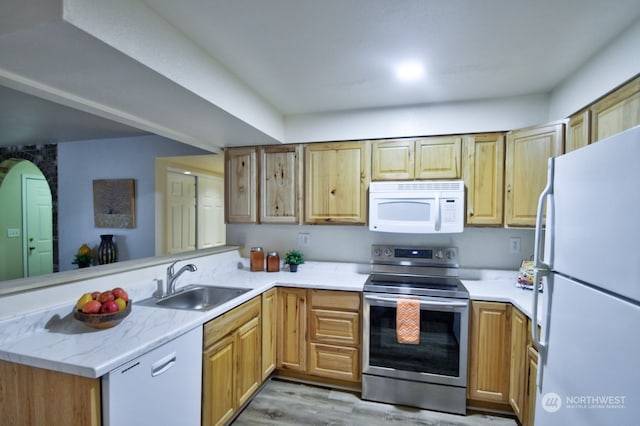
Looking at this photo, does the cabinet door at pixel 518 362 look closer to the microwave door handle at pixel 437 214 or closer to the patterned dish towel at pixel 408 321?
the patterned dish towel at pixel 408 321

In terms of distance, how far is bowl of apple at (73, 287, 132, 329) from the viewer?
1.35 meters

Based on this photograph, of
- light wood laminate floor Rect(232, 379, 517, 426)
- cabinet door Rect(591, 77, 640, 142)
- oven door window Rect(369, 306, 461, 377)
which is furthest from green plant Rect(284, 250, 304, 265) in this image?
cabinet door Rect(591, 77, 640, 142)

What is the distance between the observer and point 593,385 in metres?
0.92

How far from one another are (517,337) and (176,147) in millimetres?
3765

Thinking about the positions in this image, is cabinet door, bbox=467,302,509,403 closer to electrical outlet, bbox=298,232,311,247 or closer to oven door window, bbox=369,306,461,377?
oven door window, bbox=369,306,461,377

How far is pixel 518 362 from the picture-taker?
1929 mm

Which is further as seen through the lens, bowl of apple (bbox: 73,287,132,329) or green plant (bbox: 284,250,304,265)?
green plant (bbox: 284,250,304,265)

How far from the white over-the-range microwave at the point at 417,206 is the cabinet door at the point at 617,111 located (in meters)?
0.85

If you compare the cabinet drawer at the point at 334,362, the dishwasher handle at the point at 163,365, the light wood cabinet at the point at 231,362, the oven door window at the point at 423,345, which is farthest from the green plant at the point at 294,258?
the dishwasher handle at the point at 163,365

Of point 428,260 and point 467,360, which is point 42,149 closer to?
point 428,260

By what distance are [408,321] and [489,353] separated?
1.97ft

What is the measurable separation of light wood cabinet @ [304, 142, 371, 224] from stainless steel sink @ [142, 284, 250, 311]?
0.94 meters

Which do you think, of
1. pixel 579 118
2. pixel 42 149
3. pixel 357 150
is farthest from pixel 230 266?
pixel 42 149

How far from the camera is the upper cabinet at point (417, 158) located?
2.43 meters
